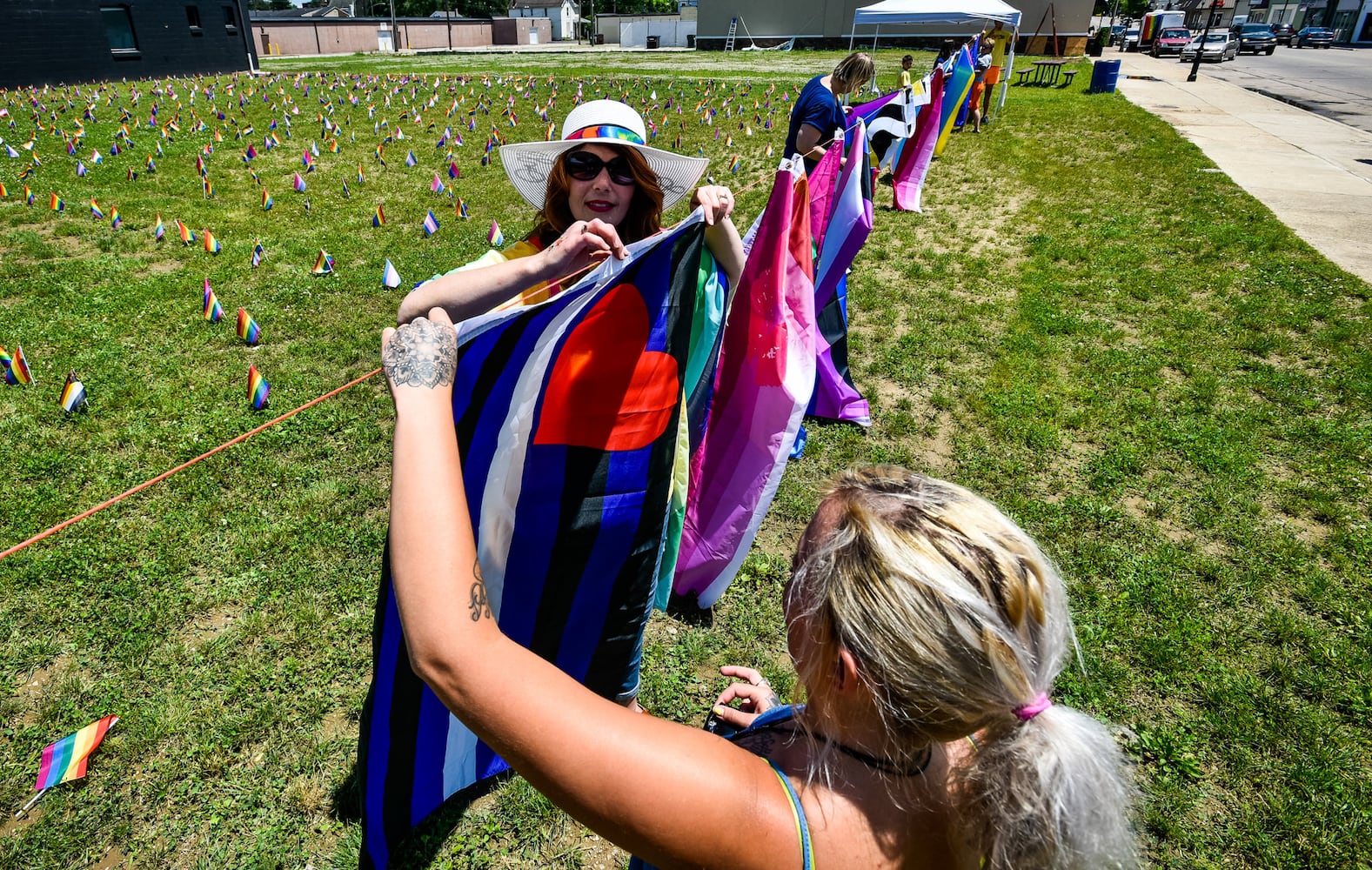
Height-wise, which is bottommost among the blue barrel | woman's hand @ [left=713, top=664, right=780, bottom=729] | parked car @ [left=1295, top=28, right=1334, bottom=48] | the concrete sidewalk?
woman's hand @ [left=713, top=664, right=780, bottom=729]

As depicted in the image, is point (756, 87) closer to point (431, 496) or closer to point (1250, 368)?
point (1250, 368)

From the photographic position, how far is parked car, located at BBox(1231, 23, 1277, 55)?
1497 inches

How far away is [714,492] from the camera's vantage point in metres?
3.27

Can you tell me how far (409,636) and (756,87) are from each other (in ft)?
79.5

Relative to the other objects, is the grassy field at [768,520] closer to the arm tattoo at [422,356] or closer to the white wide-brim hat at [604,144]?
the white wide-brim hat at [604,144]

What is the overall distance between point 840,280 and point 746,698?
3.47m

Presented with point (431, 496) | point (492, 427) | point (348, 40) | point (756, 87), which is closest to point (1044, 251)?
point (492, 427)

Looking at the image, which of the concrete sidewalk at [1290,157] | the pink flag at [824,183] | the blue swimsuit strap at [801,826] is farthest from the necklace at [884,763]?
the concrete sidewalk at [1290,157]

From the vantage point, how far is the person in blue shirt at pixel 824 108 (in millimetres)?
6031

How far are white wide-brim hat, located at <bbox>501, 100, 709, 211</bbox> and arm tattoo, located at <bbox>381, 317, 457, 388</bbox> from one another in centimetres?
163

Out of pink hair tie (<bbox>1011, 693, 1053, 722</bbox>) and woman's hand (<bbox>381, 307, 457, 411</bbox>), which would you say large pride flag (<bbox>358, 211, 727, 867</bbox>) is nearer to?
woman's hand (<bbox>381, 307, 457, 411</bbox>)

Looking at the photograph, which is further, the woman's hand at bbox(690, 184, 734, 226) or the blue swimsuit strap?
the woman's hand at bbox(690, 184, 734, 226)

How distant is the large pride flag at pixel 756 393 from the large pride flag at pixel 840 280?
106cm

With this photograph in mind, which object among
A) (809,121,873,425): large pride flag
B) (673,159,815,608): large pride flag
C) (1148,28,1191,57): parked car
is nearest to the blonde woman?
(673,159,815,608): large pride flag
